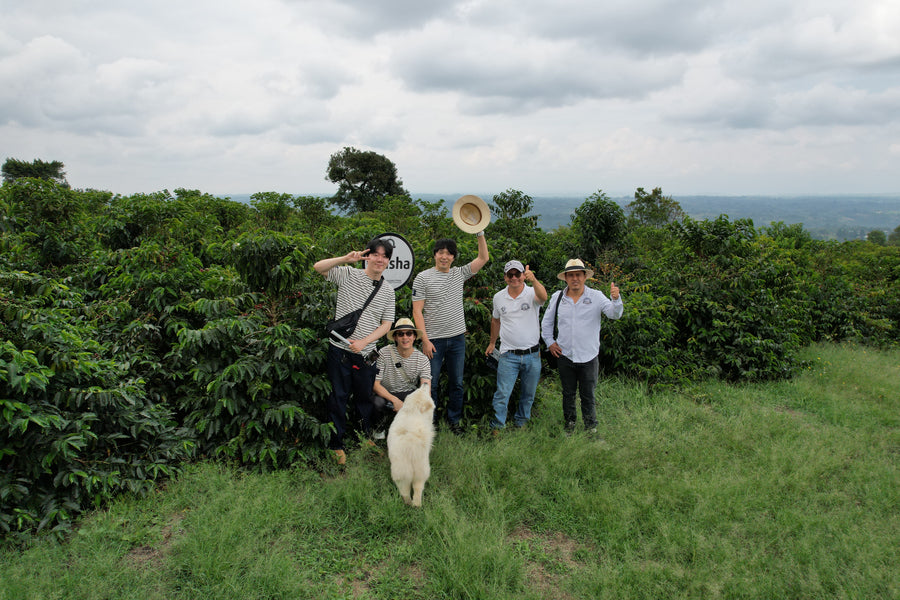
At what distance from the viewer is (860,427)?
18.0ft

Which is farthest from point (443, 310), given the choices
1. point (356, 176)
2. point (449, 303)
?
point (356, 176)

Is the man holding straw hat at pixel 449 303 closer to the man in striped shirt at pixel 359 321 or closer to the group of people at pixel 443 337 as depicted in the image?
the group of people at pixel 443 337

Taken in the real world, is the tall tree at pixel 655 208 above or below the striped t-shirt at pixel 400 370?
above

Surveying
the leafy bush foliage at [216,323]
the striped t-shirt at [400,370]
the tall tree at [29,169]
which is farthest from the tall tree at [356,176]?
the striped t-shirt at [400,370]

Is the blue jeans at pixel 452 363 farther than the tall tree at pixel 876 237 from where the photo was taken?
No

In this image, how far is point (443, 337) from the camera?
462 centimetres

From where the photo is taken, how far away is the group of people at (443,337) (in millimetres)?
4129

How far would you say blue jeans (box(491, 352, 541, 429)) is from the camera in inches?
189

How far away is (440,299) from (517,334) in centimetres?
84

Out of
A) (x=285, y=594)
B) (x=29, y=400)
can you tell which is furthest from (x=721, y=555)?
(x=29, y=400)

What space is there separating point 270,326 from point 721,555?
4004 millimetres

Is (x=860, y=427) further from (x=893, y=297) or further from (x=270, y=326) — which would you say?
(x=893, y=297)

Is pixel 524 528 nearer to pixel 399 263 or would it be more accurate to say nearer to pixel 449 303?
pixel 449 303

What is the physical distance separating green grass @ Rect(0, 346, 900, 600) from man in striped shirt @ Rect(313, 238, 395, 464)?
0.61 meters
